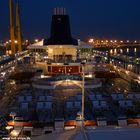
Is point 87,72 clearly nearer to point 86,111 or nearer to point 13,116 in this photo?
point 86,111

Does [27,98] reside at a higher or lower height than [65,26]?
lower

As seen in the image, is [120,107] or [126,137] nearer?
[126,137]

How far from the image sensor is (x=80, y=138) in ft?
9.81

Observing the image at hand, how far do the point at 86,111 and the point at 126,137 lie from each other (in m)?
7.27

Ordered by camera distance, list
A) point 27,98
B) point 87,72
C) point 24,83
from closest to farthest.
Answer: point 27,98 < point 24,83 < point 87,72

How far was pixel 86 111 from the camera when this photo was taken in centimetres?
1021

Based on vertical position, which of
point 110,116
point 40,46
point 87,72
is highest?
point 40,46

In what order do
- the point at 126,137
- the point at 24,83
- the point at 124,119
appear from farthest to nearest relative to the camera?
the point at 24,83 → the point at 124,119 → the point at 126,137

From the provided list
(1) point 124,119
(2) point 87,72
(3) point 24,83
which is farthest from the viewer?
(2) point 87,72

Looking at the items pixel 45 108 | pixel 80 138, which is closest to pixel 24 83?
pixel 45 108

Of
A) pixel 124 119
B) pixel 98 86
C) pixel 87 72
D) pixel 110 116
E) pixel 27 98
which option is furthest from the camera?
pixel 87 72

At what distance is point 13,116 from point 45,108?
4.77 ft

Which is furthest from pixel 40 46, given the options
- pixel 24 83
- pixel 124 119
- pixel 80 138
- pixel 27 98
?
pixel 80 138

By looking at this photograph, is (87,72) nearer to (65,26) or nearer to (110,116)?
(65,26)
